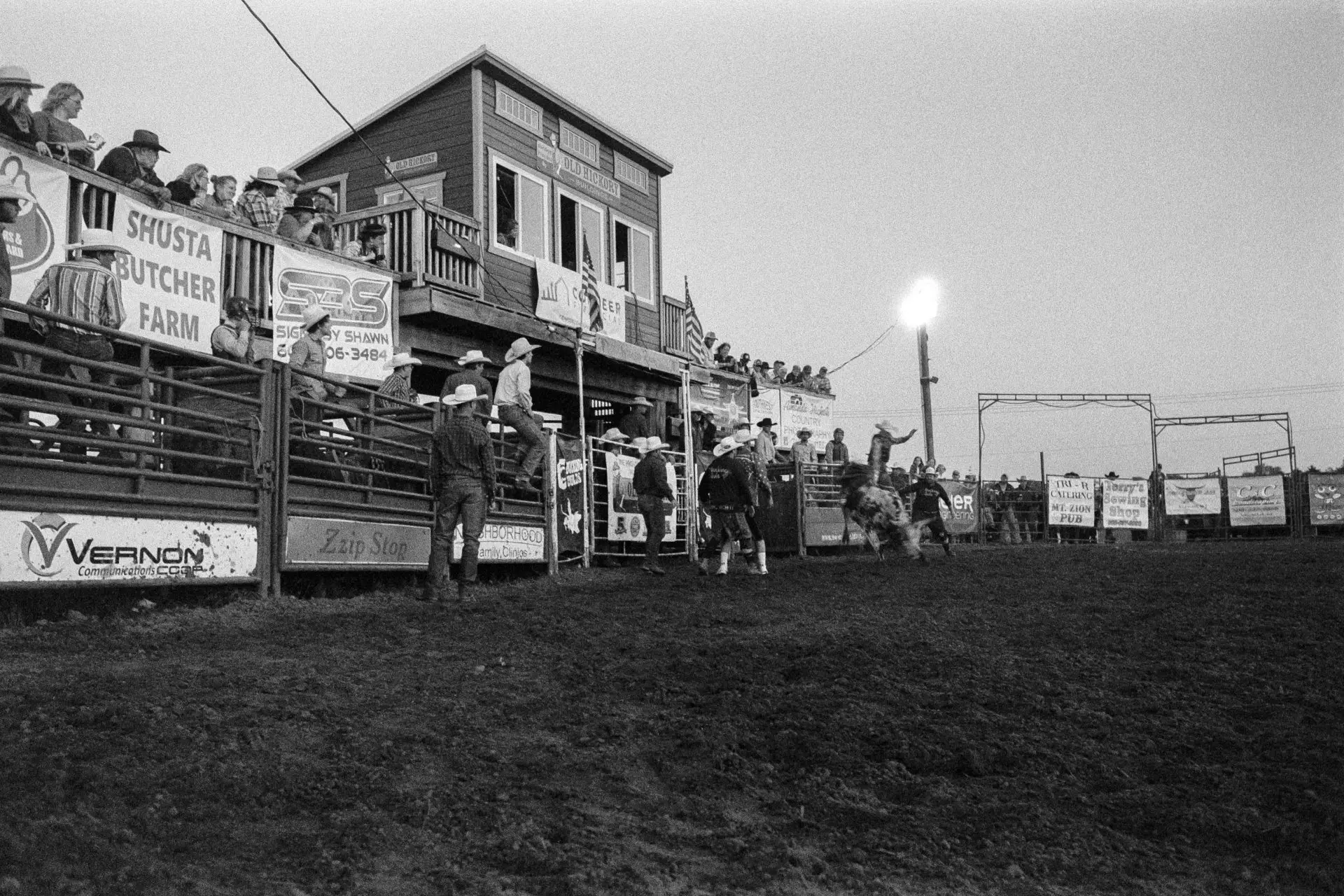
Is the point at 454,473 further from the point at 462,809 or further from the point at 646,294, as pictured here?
the point at 646,294

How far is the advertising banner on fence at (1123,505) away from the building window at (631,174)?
43.3 ft

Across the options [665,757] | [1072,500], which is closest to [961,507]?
[1072,500]

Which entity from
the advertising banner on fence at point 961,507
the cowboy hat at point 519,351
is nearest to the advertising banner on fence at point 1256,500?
the advertising banner on fence at point 961,507

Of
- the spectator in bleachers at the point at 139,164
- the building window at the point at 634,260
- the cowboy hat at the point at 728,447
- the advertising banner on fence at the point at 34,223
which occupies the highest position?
the building window at the point at 634,260

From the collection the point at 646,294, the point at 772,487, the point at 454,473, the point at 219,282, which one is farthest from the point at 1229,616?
the point at 646,294

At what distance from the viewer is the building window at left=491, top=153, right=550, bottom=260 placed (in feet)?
63.5

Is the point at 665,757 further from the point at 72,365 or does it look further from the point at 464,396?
the point at 464,396

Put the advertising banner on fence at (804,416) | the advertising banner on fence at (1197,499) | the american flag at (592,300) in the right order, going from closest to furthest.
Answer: the american flag at (592,300)
the advertising banner on fence at (1197,499)
the advertising banner on fence at (804,416)

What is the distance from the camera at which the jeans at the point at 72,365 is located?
7984 mm

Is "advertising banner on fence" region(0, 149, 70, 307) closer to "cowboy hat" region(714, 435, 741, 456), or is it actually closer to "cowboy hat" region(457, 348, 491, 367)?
"cowboy hat" region(457, 348, 491, 367)

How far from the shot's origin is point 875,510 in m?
16.9

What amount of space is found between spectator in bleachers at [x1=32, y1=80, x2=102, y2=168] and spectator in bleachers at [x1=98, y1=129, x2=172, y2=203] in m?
0.23

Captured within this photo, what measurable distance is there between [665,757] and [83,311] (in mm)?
5753

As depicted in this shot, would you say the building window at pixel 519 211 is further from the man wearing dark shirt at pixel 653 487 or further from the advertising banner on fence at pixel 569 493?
the man wearing dark shirt at pixel 653 487
